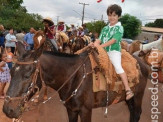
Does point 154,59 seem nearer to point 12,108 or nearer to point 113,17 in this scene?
point 113,17

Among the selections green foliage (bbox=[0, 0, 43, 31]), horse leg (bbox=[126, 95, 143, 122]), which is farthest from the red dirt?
green foliage (bbox=[0, 0, 43, 31])

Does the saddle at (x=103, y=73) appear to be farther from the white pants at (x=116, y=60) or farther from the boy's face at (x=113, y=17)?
the boy's face at (x=113, y=17)

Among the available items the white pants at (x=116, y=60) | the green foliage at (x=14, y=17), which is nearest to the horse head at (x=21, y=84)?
the white pants at (x=116, y=60)

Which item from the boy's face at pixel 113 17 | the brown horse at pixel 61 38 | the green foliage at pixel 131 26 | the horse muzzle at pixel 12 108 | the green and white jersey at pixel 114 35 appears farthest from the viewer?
the green foliage at pixel 131 26

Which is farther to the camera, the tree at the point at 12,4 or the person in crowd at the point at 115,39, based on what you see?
the tree at the point at 12,4

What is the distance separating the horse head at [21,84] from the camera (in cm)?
275

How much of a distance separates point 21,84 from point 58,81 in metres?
0.64

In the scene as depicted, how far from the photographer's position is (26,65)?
2.84 m

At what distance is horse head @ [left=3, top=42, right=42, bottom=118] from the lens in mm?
2755

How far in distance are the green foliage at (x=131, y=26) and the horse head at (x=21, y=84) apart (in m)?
48.1

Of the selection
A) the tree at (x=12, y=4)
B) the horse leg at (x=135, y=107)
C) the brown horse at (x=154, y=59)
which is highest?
the tree at (x=12, y=4)

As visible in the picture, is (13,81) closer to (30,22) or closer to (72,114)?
(72,114)

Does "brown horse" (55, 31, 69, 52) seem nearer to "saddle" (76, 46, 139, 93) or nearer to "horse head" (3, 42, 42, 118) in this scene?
"saddle" (76, 46, 139, 93)

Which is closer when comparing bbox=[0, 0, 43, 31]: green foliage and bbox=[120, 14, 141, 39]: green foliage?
bbox=[0, 0, 43, 31]: green foliage
